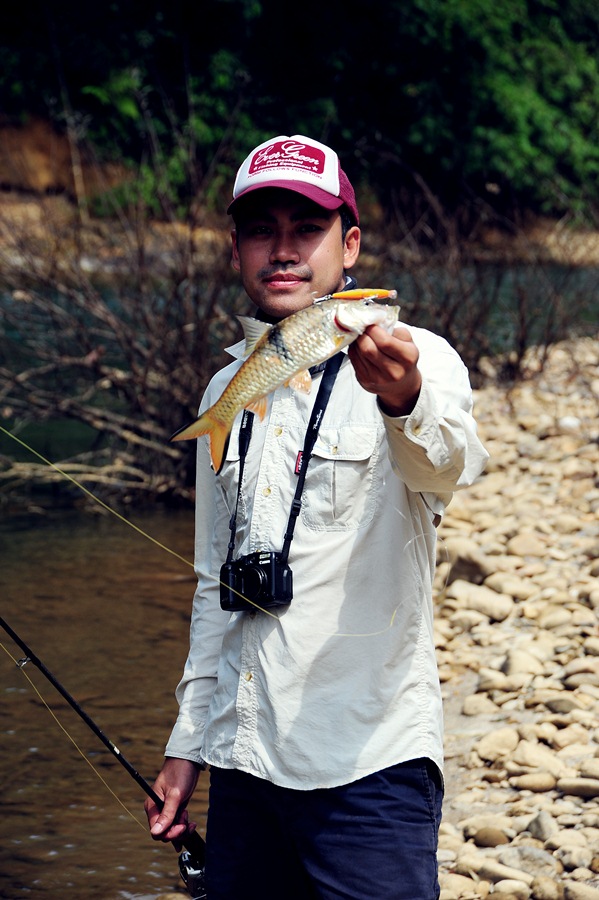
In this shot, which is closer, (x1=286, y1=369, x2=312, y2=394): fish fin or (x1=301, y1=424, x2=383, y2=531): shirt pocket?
(x1=286, y1=369, x2=312, y2=394): fish fin

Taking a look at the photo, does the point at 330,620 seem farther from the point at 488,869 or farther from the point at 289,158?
the point at 488,869

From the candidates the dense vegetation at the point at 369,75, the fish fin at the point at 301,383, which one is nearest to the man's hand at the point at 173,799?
the fish fin at the point at 301,383

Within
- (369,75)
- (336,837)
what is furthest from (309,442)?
(369,75)

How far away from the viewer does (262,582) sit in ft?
6.12

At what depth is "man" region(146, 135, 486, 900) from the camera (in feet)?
5.87

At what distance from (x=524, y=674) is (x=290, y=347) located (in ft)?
9.83

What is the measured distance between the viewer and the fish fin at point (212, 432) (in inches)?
73.7

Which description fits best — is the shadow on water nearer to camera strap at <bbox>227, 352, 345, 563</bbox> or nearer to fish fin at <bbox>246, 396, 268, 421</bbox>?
camera strap at <bbox>227, 352, 345, 563</bbox>

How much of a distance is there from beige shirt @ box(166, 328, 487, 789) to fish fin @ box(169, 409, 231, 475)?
0.12m

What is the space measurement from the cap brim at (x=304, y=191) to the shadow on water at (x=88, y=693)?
8.16ft

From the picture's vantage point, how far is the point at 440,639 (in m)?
5.09

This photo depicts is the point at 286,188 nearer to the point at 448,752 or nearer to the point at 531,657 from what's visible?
the point at 448,752

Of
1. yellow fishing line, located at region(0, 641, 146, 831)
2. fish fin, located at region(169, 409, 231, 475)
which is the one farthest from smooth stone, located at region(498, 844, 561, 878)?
fish fin, located at region(169, 409, 231, 475)

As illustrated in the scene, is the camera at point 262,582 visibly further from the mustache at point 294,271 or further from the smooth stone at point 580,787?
the smooth stone at point 580,787
